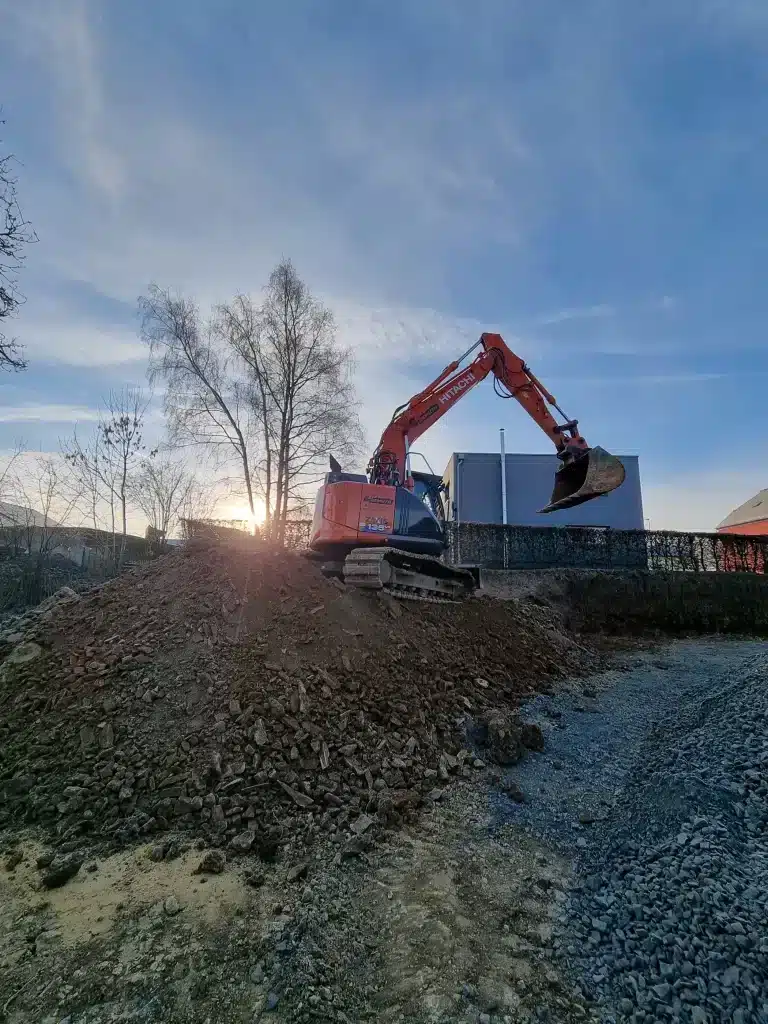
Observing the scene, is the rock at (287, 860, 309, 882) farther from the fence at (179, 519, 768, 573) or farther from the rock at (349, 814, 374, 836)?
the fence at (179, 519, 768, 573)

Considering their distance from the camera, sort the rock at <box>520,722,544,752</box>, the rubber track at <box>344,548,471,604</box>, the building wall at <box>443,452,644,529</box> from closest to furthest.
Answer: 1. the rock at <box>520,722,544,752</box>
2. the rubber track at <box>344,548,471,604</box>
3. the building wall at <box>443,452,644,529</box>

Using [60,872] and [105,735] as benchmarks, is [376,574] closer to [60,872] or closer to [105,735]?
[105,735]

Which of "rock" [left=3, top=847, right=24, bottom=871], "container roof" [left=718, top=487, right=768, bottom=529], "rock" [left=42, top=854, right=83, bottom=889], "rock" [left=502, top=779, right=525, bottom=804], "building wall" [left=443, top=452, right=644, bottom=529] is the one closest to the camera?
"rock" [left=42, top=854, right=83, bottom=889]

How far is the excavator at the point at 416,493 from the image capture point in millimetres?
8070

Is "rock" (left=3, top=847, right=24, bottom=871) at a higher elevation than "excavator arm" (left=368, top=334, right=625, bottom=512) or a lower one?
lower

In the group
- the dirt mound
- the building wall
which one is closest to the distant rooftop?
the dirt mound

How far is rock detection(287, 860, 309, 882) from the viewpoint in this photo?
3397 millimetres

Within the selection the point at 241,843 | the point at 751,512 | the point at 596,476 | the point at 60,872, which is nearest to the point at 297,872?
the point at 241,843

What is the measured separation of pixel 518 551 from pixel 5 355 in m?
14.1

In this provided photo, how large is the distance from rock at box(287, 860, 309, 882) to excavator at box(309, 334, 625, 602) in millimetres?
4223

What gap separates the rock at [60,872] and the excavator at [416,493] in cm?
464

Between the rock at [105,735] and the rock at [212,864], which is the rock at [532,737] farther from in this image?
the rock at [105,735]

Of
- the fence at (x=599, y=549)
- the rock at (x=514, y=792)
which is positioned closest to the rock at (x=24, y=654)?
the rock at (x=514, y=792)

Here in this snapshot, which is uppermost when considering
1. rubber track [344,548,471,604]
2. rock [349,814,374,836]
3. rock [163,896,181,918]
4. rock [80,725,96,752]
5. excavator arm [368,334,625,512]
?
excavator arm [368,334,625,512]
